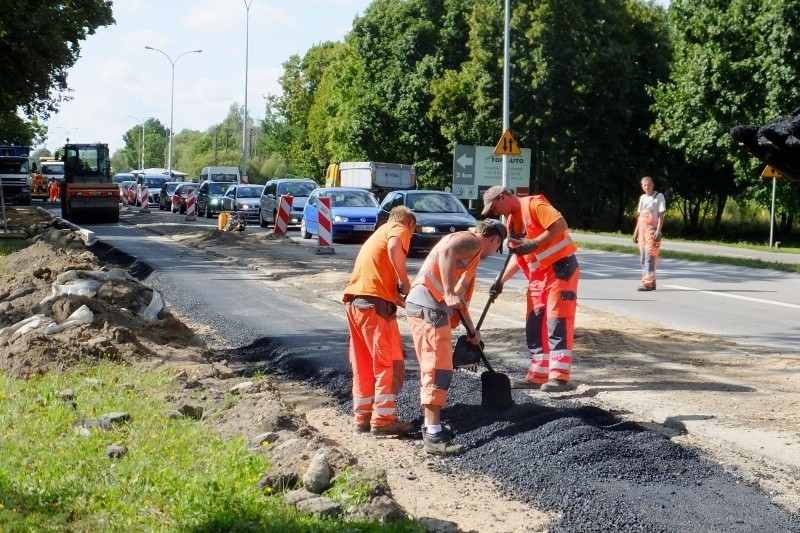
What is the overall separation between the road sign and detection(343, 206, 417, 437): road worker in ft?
81.5

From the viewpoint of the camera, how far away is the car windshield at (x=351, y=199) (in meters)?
30.4

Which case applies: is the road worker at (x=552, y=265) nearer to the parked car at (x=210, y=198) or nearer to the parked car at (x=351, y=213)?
the parked car at (x=351, y=213)

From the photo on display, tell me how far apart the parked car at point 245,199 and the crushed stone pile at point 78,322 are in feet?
87.8

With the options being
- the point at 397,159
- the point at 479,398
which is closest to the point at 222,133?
the point at 397,159

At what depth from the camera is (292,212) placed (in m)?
37.4

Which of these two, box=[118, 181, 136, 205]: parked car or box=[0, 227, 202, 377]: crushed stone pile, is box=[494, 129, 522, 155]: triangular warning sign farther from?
box=[118, 181, 136, 205]: parked car

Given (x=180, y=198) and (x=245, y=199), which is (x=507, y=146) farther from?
(x=180, y=198)

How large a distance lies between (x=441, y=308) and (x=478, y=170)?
2565 cm

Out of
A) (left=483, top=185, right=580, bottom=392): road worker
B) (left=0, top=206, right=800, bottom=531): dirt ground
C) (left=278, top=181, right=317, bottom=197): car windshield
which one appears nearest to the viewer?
(left=0, top=206, right=800, bottom=531): dirt ground

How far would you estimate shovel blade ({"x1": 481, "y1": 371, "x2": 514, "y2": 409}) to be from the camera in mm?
8297

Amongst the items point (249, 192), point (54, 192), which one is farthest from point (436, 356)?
point (54, 192)

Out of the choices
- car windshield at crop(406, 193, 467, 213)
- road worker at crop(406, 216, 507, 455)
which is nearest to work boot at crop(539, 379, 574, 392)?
road worker at crop(406, 216, 507, 455)

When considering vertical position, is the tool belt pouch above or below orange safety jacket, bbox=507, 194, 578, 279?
below

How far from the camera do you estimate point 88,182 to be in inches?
1533
